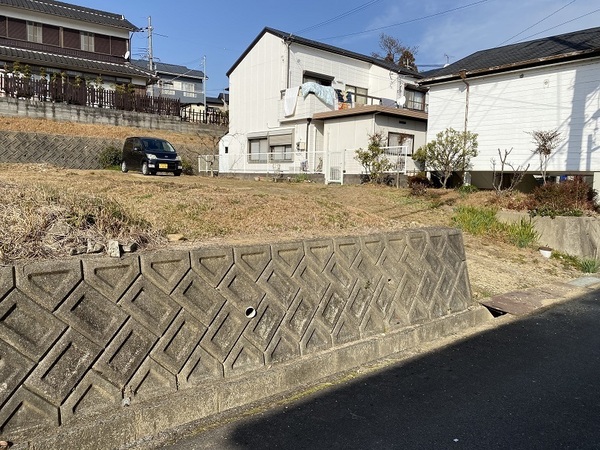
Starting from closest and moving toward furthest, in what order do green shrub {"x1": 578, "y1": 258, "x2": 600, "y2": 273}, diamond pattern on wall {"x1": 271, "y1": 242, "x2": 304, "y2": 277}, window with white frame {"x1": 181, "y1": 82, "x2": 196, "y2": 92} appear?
diamond pattern on wall {"x1": 271, "y1": 242, "x2": 304, "y2": 277}, green shrub {"x1": 578, "y1": 258, "x2": 600, "y2": 273}, window with white frame {"x1": 181, "y1": 82, "x2": 196, "y2": 92}

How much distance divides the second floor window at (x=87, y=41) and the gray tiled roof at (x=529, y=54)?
24122 mm

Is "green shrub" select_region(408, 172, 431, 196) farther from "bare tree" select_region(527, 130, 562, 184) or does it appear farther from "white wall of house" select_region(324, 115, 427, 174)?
"bare tree" select_region(527, 130, 562, 184)

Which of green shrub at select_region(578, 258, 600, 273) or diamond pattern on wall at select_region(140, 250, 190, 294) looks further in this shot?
green shrub at select_region(578, 258, 600, 273)

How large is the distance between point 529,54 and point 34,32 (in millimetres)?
28933

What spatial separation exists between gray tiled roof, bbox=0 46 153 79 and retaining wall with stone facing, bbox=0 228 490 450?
1150 inches

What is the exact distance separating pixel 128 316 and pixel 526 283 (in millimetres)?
6695

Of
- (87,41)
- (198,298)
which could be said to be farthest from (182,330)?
(87,41)

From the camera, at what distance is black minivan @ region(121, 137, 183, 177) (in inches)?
625

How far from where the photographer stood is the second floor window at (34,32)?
1091 inches

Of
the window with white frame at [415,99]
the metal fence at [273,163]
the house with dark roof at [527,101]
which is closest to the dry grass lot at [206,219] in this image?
the house with dark roof at [527,101]

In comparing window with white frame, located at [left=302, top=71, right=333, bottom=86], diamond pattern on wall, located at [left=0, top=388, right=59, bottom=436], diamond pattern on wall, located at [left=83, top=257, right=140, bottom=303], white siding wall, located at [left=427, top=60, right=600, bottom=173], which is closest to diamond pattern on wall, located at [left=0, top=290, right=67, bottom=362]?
diamond pattern on wall, located at [left=0, top=388, right=59, bottom=436]

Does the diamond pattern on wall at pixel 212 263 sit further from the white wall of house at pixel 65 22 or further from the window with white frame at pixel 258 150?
the white wall of house at pixel 65 22

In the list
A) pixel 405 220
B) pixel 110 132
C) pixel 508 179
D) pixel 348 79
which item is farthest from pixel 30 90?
pixel 508 179

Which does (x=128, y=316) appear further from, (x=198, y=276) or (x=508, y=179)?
(x=508, y=179)
